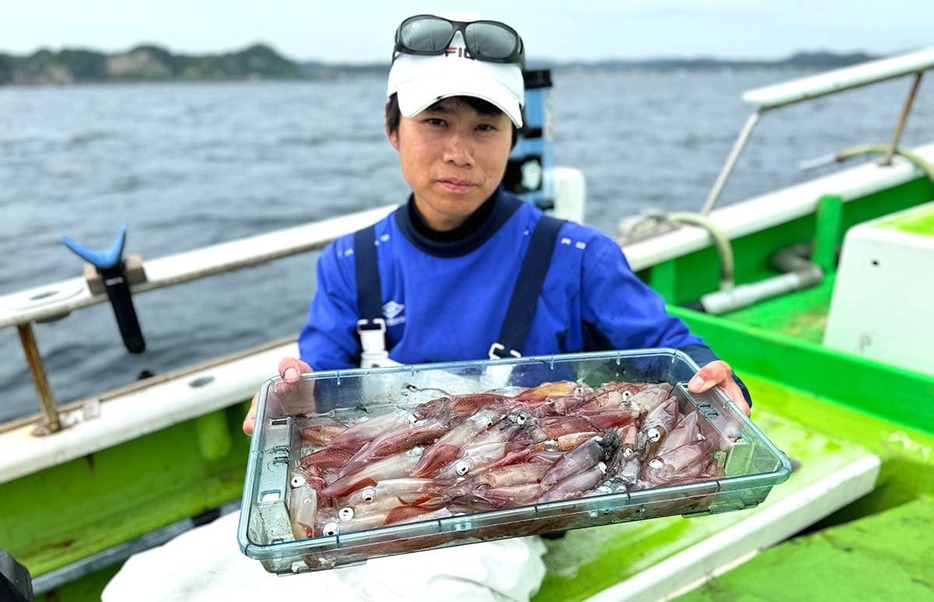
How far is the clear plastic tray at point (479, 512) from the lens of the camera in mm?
1433

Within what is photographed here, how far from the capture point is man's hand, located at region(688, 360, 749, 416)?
187cm

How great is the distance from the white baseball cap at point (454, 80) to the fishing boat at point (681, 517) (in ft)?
4.92

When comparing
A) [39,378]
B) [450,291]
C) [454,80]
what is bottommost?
[39,378]

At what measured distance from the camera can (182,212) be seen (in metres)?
16.0

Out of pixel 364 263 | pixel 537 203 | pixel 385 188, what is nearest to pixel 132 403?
pixel 364 263

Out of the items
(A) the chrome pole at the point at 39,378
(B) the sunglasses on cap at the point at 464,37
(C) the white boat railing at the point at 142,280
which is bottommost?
(A) the chrome pole at the point at 39,378

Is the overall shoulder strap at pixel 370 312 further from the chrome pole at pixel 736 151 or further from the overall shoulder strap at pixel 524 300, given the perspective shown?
the chrome pole at pixel 736 151

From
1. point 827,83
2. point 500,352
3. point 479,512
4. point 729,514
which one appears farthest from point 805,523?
point 827,83

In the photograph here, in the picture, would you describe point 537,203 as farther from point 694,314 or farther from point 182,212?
point 182,212

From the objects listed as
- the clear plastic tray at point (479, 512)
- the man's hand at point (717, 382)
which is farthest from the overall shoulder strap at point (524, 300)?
the man's hand at point (717, 382)

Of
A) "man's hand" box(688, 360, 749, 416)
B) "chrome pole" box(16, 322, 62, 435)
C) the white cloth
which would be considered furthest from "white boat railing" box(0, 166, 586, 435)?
"man's hand" box(688, 360, 749, 416)

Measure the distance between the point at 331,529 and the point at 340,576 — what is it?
56 cm

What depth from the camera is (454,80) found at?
198 cm

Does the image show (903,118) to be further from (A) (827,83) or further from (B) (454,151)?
(B) (454,151)
